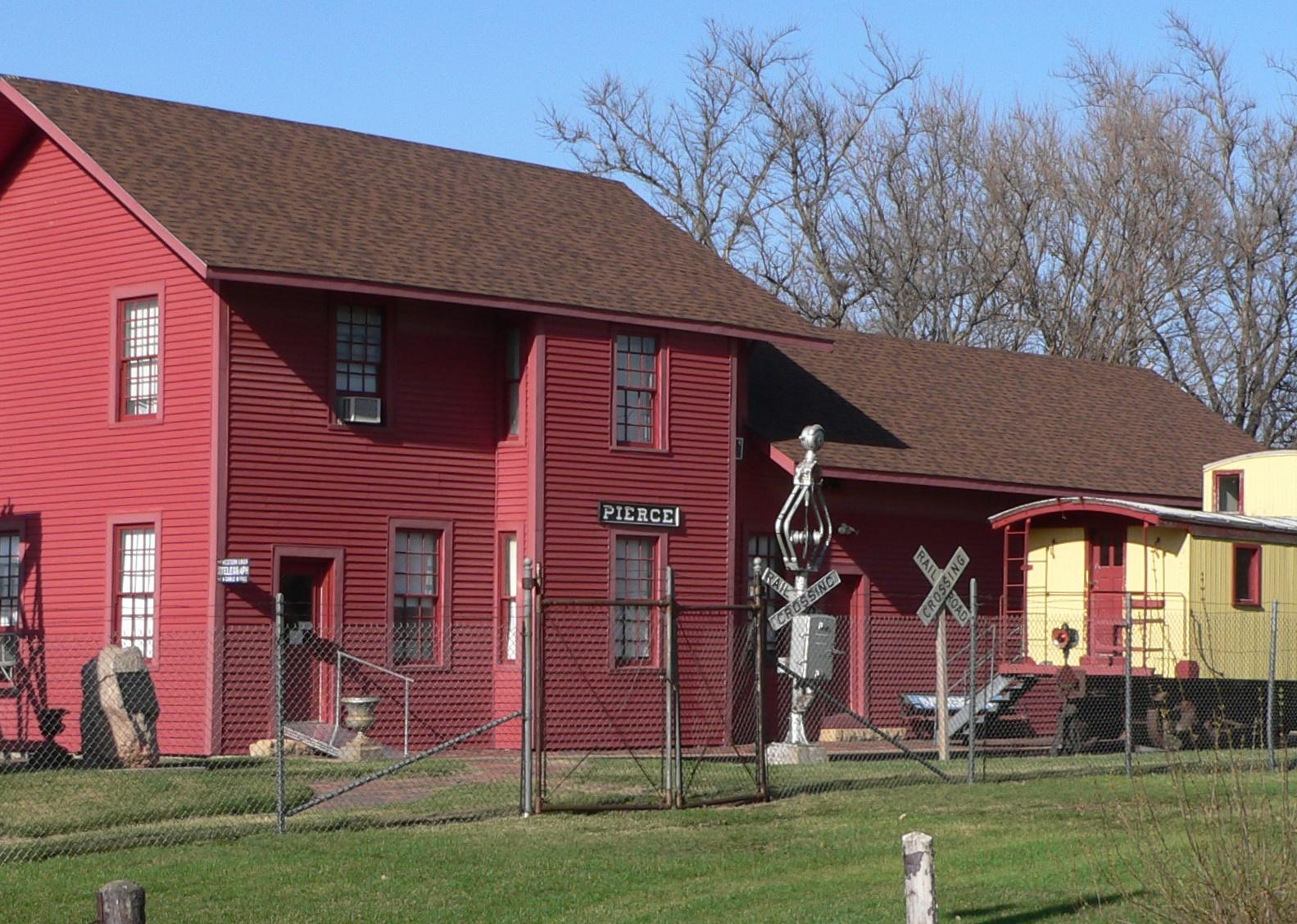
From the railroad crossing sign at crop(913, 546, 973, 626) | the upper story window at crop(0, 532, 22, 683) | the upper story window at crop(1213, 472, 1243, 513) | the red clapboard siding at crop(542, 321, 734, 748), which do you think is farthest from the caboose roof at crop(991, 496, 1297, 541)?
the upper story window at crop(0, 532, 22, 683)

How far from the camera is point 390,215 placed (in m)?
27.9

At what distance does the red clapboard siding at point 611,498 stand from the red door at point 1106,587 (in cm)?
553

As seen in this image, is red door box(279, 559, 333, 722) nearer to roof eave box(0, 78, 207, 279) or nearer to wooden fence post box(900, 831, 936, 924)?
roof eave box(0, 78, 207, 279)

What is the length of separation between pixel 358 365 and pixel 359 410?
0.64 metres

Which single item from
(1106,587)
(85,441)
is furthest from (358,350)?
(1106,587)

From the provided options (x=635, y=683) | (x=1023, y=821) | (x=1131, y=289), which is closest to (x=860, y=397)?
(x=635, y=683)

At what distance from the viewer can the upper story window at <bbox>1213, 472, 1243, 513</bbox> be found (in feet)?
111

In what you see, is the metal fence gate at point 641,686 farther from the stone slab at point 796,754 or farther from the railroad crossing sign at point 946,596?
the railroad crossing sign at point 946,596

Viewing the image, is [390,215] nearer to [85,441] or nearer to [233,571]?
[85,441]

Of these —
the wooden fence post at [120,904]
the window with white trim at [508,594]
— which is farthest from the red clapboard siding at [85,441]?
the wooden fence post at [120,904]

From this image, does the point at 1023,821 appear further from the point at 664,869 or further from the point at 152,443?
the point at 152,443

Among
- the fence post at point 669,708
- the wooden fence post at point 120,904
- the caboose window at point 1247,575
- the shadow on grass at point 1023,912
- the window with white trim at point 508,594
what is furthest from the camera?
the caboose window at point 1247,575

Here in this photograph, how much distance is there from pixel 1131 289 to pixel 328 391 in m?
33.7

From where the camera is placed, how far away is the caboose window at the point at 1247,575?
2928 cm
